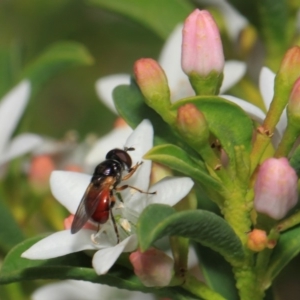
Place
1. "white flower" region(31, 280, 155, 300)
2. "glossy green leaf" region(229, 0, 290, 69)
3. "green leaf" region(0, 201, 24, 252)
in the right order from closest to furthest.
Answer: "white flower" region(31, 280, 155, 300) < "green leaf" region(0, 201, 24, 252) < "glossy green leaf" region(229, 0, 290, 69)

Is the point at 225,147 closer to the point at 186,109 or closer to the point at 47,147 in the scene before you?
the point at 186,109

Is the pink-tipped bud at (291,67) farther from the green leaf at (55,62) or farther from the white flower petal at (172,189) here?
the green leaf at (55,62)

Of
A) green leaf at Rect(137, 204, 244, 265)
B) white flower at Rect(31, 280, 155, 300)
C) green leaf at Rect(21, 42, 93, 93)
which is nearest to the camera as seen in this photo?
green leaf at Rect(137, 204, 244, 265)

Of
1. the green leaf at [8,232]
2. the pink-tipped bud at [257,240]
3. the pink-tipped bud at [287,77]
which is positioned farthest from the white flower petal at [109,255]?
the green leaf at [8,232]

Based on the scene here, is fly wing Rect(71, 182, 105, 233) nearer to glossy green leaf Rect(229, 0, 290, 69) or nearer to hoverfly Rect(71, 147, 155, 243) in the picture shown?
hoverfly Rect(71, 147, 155, 243)

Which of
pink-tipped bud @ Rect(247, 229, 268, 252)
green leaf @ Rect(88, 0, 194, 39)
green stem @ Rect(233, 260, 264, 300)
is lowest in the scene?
green stem @ Rect(233, 260, 264, 300)

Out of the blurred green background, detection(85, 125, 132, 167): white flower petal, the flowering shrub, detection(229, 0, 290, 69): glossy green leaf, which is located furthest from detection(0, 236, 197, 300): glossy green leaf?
the blurred green background
